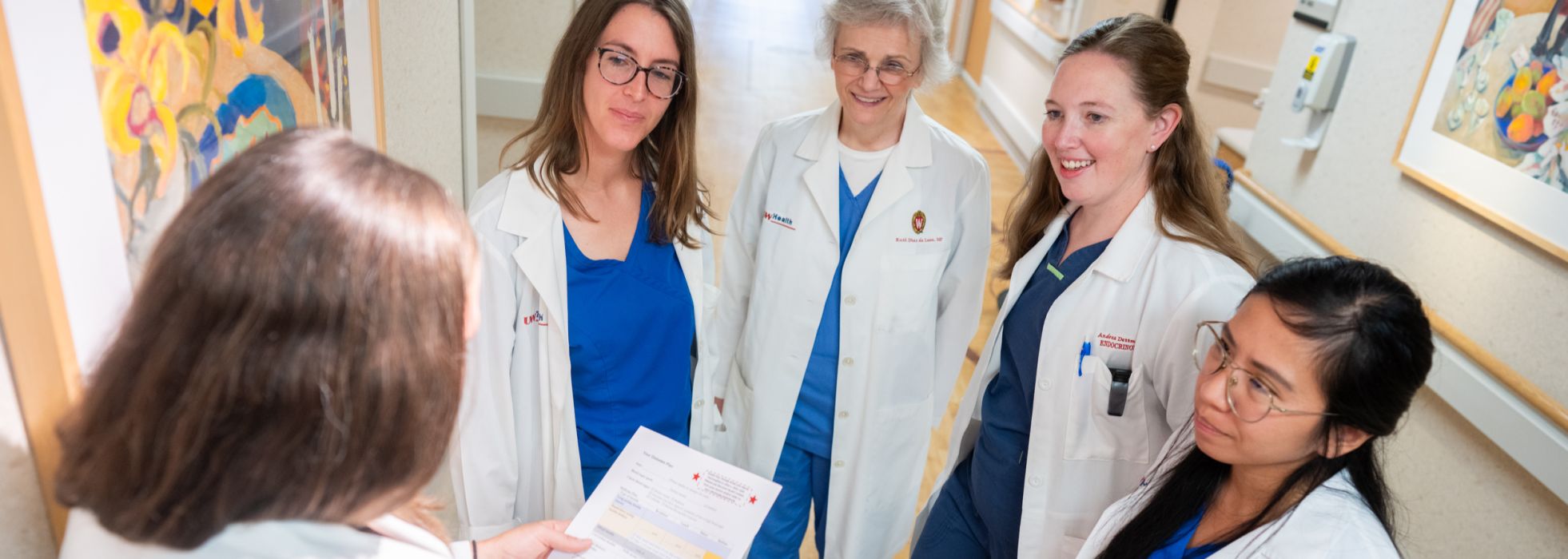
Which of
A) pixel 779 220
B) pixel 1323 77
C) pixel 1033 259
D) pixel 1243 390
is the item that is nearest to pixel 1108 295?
pixel 1033 259

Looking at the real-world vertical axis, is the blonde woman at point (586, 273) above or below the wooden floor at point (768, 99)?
above

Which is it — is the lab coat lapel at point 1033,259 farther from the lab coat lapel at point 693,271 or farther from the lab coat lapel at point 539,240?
the lab coat lapel at point 539,240

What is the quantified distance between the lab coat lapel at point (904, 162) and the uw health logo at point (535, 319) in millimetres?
737

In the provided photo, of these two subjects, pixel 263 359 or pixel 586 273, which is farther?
pixel 586 273

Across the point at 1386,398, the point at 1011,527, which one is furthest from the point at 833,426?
the point at 1386,398

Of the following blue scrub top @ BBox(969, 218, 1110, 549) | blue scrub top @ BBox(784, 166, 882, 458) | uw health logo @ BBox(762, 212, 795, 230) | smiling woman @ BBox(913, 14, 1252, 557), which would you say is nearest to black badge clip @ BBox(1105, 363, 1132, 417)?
smiling woman @ BBox(913, 14, 1252, 557)

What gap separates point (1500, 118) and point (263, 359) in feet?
8.45

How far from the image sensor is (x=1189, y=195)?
158 centimetres

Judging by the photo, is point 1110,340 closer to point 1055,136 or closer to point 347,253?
point 1055,136

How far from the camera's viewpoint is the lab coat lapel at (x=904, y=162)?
196 centimetres

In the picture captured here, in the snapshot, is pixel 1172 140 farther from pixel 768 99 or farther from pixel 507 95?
pixel 768 99

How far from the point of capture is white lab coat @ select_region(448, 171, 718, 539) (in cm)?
153

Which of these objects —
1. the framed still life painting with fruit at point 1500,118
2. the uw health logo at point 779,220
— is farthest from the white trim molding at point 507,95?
the framed still life painting with fruit at point 1500,118

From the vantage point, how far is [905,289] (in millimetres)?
1995
